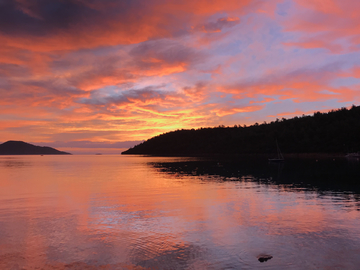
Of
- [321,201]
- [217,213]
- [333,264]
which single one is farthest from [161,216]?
[321,201]

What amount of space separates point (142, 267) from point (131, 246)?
327cm

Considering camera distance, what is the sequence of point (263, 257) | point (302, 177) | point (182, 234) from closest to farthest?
point (263, 257)
point (182, 234)
point (302, 177)

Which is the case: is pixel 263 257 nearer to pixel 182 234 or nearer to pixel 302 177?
pixel 182 234

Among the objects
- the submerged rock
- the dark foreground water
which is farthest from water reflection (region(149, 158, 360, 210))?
the submerged rock

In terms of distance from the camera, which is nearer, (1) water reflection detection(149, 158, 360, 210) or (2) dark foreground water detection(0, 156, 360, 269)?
(2) dark foreground water detection(0, 156, 360, 269)

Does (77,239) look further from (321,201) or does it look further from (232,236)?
(321,201)

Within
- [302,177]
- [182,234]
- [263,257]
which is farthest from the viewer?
[302,177]

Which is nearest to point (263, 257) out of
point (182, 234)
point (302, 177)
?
point (182, 234)

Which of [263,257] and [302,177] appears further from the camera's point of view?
[302,177]

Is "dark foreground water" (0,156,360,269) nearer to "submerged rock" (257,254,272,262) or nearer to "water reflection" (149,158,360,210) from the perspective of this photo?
"submerged rock" (257,254,272,262)

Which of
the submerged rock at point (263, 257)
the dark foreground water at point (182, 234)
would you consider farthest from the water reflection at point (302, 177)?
the submerged rock at point (263, 257)

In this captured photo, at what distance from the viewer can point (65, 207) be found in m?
30.4

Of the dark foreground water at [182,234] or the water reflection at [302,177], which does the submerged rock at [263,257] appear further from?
the water reflection at [302,177]

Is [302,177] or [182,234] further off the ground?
[302,177]
